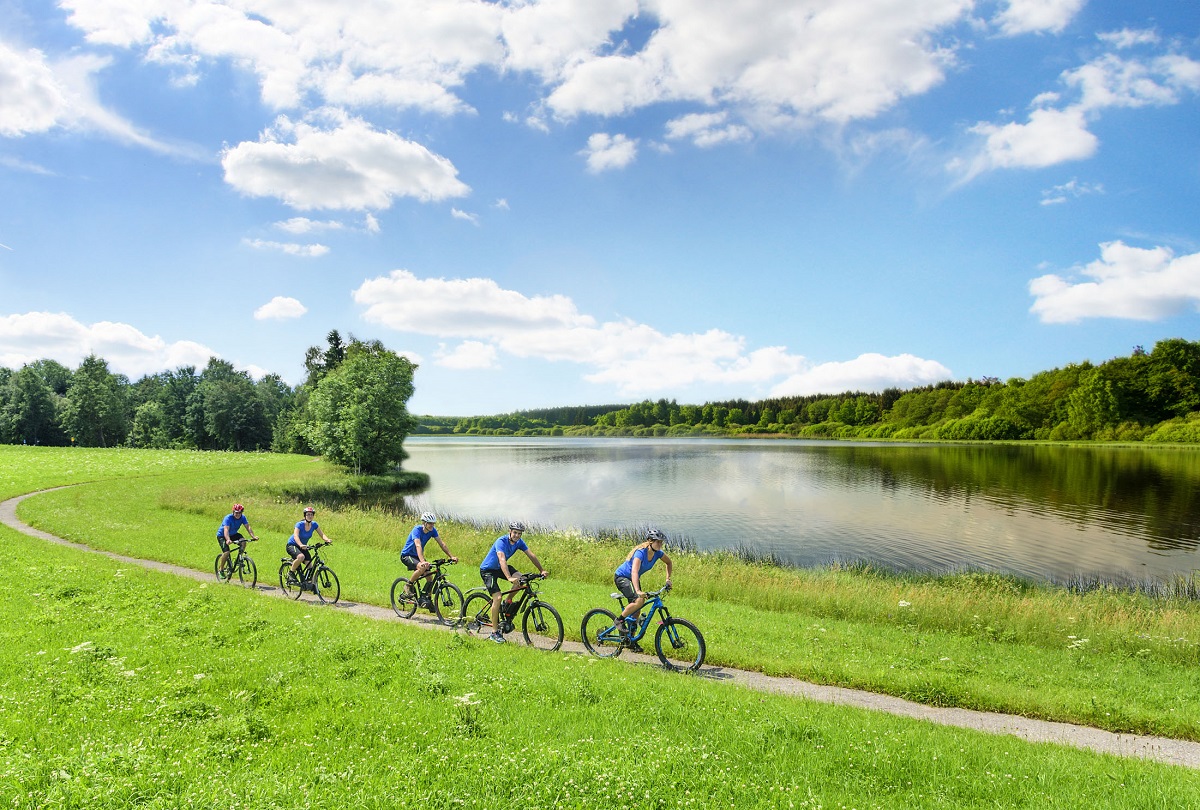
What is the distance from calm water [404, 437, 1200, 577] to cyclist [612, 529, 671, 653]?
845 inches

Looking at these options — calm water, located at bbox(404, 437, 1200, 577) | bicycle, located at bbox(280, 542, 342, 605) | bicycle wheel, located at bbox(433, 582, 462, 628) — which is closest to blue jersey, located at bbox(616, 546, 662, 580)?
bicycle wheel, located at bbox(433, 582, 462, 628)

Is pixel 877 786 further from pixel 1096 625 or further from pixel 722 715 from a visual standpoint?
pixel 1096 625

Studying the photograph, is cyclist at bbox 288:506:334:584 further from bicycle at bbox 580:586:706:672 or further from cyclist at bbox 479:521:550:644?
bicycle at bbox 580:586:706:672

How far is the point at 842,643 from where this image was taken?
1494 centimetres

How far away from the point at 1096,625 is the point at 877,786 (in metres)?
15.6

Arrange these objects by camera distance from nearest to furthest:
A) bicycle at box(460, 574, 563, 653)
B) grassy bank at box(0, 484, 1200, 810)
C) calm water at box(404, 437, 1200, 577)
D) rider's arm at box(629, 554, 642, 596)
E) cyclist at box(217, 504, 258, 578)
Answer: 1. grassy bank at box(0, 484, 1200, 810)
2. rider's arm at box(629, 554, 642, 596)
3. bicycle at box(460, 574, 563, 653)
4. cyclist at box(217, 504, 258, 578)
5. calm water at box(404, 437, 1200, 577)

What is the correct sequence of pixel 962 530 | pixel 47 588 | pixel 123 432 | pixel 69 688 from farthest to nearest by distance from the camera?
pixel 123 432 → pixel 962 530 → pixel 47 588 → pixel 69 688

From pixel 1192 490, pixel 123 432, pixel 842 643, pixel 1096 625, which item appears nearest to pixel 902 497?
pixel 1192 490

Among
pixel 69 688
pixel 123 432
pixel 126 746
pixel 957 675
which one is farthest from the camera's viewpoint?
pixel 123 432

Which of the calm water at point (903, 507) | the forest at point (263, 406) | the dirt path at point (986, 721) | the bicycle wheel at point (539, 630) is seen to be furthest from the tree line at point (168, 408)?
the dirt path at point (986, 721)

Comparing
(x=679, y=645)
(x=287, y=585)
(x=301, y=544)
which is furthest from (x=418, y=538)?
(x=679, y=645)

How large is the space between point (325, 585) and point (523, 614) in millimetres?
7945

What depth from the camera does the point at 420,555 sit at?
50.4 feet

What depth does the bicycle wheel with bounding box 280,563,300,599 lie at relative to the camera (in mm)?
18500
